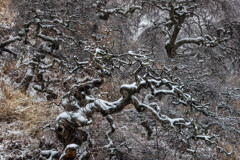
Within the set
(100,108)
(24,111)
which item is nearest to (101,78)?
(100,108)

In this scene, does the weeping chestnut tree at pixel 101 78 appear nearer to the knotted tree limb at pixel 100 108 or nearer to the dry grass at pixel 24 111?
the knotted tree limb at pixel 100 108

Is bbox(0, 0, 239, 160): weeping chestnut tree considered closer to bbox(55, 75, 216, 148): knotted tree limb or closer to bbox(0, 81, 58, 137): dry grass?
bbox(55, 75, 216, 148): knotted tree limb

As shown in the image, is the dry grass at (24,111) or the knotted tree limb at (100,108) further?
the dry grass at (24,111)

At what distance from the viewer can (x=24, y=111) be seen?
14.9ft

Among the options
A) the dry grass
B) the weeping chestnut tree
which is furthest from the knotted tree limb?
the dry grass

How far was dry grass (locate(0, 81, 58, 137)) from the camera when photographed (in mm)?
4321

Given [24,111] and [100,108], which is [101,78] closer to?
[100,108]

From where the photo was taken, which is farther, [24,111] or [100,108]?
[24,111]

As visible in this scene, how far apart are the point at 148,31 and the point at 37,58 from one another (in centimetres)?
420

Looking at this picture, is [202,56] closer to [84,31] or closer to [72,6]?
[84,31]

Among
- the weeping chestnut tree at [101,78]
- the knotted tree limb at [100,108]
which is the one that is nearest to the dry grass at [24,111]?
the weeping chestnut tree at [101,78]

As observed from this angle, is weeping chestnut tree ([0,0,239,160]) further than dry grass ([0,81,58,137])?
No

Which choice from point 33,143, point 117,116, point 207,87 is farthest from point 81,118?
point 207,87

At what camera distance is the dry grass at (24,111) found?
4.32m
